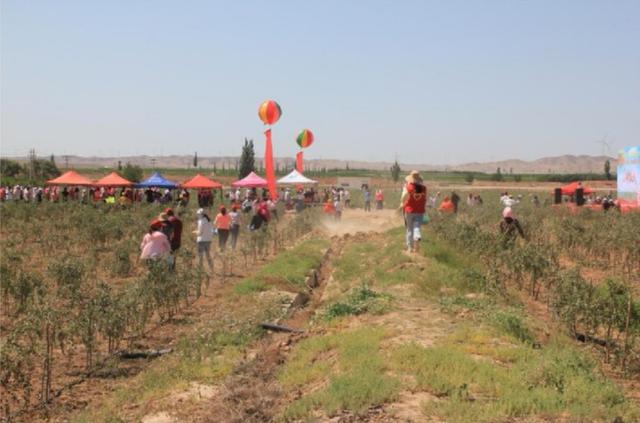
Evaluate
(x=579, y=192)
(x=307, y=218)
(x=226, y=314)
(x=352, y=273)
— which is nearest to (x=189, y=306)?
(x=226, y=314)

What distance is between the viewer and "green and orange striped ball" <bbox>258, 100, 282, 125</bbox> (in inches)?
1315

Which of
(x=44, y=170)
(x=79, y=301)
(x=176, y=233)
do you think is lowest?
(x=79, y=301)

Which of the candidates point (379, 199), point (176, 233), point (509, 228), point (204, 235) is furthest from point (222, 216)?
point (379, 199)

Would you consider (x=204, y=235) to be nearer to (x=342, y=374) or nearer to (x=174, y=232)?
(x=174, y=232)

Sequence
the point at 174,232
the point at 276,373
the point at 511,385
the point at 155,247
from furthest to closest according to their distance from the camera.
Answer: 1. the point at 174,232
2. the point at 155,247
3. the point at 276,373
4. the point at 511,385

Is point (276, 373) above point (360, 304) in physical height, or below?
below

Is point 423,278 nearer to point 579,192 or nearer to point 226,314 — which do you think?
point 226,314

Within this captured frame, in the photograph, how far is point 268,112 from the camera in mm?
33438

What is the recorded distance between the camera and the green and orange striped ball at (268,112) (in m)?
33.4

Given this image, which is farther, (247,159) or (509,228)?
(247,159)

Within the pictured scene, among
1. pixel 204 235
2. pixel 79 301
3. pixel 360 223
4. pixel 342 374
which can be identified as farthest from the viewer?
pixel 360 223

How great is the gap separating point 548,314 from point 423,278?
216 cm

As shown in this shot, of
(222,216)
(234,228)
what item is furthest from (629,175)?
(222,216)

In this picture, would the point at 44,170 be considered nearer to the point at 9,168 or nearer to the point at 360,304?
the point at 9,168
